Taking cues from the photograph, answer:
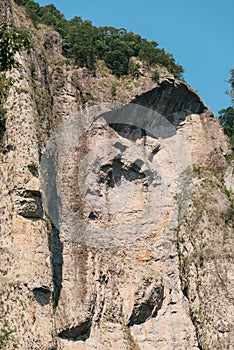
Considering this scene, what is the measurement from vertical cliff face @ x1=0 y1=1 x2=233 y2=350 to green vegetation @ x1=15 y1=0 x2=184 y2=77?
0.88 meters

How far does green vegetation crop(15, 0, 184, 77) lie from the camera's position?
41562 millimetres

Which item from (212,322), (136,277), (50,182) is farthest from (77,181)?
(212,322)

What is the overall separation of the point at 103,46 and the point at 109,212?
10.3 m

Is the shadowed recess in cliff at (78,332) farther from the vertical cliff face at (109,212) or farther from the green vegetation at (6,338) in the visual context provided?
the green vegetation at (6,338)

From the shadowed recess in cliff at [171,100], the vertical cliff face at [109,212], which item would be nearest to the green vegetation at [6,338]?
the vertical cliff face at [109,212]

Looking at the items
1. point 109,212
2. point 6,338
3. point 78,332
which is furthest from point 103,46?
point 6,338

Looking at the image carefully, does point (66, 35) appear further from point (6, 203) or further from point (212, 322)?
point (212, 322)

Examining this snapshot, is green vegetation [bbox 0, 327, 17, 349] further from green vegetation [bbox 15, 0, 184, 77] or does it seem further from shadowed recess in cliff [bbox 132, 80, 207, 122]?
green vegetation [bbox 15, 0, 184, 77]

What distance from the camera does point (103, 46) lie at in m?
42.5

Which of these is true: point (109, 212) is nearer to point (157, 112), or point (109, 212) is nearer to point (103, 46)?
point (157, 112)

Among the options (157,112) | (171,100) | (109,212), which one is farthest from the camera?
(171,100)

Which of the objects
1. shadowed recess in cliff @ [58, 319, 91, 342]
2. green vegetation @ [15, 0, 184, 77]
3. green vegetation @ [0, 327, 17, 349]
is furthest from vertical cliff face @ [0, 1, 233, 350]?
green vegetation @ [15, 0, 184, 77]

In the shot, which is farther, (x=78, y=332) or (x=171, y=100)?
(x=171, y=100)

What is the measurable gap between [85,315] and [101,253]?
12.5 feet
